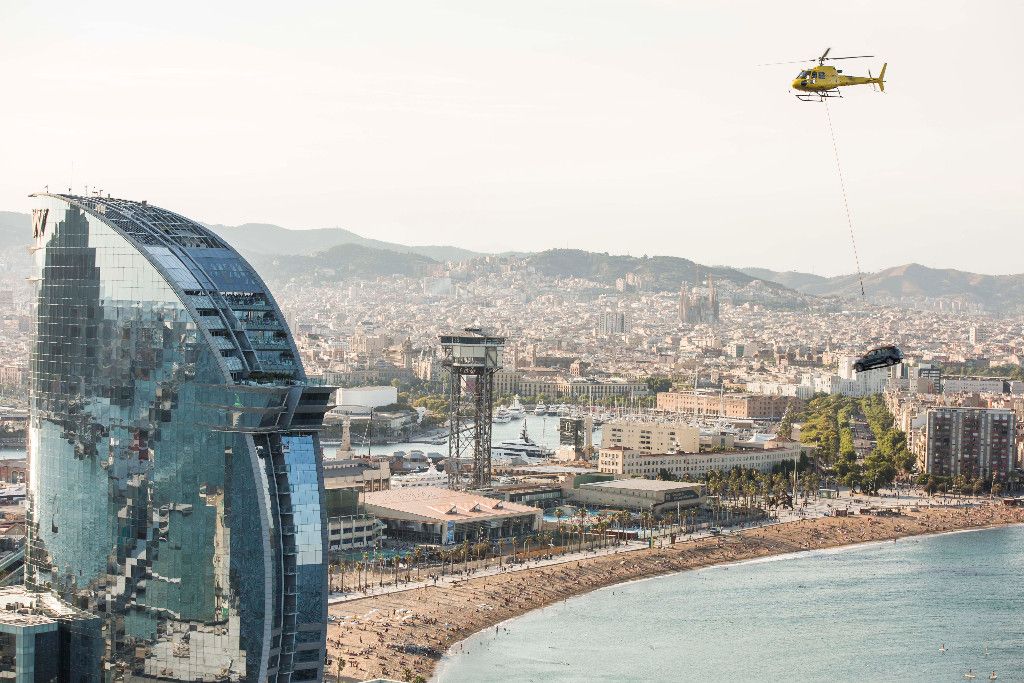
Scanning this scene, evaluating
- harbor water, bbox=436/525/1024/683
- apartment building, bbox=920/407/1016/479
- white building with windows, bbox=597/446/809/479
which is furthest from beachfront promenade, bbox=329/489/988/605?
white building with windows, bbox=597/446/809/479

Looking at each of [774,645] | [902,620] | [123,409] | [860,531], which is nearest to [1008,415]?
[860,531]

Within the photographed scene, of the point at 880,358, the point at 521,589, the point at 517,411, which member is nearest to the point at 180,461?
the point at 880,358

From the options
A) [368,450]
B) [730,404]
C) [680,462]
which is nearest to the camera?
[680,462]

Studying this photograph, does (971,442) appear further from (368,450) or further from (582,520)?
(368,450)

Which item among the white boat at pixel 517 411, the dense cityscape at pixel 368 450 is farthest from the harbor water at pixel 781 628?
the white boat at pixel 517 411

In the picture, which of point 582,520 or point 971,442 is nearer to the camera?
point 582,520

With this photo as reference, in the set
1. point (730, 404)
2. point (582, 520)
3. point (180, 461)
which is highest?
point (730, 404)
